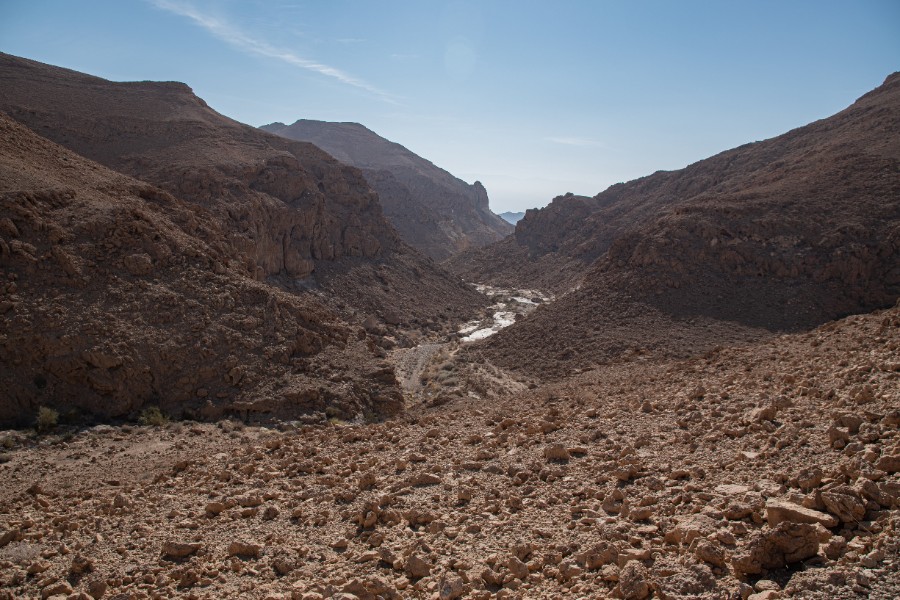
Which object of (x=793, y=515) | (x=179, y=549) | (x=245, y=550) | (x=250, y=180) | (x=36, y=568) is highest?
(x=250, y=180)

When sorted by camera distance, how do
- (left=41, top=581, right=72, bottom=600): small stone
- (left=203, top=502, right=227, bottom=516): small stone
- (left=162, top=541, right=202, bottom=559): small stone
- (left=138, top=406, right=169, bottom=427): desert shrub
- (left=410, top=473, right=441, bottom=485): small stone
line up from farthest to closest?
(left=138, top=406, right=169, bottom=427): desert shrub → (left=410, top=473, right=441, bottom=485): small stone → (left=203, top=502, right=227, bottom=516): small stone → (left=162, top=541, right=202, bottom=559): small stone → (left=41, top=581, right=72, bottom=600): small stone

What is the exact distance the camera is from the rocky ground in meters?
4.54

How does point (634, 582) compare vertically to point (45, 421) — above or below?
above

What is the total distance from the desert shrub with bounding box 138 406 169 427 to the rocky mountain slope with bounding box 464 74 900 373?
49.8 feet

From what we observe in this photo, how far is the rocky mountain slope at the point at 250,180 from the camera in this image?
106ft

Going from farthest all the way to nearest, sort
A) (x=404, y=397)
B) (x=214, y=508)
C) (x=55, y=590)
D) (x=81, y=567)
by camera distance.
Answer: (x=404, y=397) < (x=214, y=508) < (x=81, y=567) < (x=55, y=590)

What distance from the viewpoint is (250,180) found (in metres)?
36.1

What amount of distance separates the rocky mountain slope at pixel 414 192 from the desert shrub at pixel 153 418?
6433 centimetres

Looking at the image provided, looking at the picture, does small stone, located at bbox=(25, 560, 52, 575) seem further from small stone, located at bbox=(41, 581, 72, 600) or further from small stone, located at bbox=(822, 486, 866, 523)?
small stone, located at bbox=(822, 486, 866, 523)

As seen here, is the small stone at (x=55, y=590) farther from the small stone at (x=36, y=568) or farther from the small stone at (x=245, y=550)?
the small stone at (x=245, y=550)

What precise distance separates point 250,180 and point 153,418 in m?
25.0

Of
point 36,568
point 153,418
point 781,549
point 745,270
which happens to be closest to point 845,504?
point 781,549

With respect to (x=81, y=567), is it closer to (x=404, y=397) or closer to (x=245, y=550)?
(x=245, y=550)

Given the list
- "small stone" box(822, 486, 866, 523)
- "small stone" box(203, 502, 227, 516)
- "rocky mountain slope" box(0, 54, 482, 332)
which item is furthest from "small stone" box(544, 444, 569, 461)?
"rocky mountain slope" box(0, 54, 482, 332)
